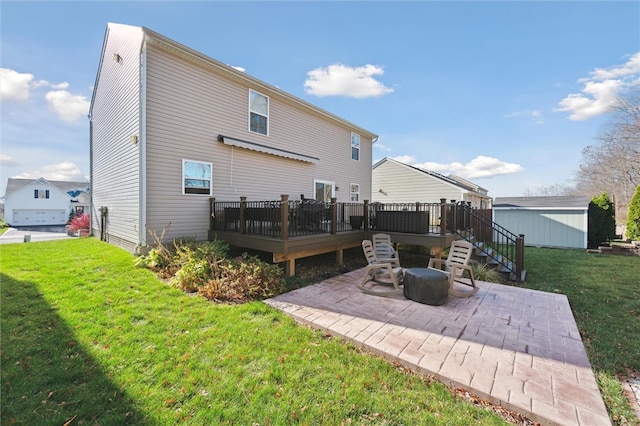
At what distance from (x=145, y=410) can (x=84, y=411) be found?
0.51 metres

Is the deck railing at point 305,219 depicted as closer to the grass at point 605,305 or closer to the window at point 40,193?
the grass at point 605,305

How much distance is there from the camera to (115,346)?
3.24 meters

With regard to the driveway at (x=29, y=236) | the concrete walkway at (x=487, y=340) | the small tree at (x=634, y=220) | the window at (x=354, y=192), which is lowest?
the driveway at (x=29, y=236)

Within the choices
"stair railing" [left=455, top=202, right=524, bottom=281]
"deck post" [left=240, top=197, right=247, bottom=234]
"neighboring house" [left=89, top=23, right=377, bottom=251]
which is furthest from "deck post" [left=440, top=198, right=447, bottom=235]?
"neighboring house" [left=89, top=23, right=377, bottom=251]

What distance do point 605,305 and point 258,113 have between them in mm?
10876

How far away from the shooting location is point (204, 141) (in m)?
8.37

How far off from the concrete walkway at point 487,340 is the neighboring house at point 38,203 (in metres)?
34.6

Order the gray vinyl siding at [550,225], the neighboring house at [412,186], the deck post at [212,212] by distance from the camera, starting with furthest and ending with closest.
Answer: the neighboring house at [412,186] < the gray vinyl siding at [550,225] < the deck post at [212,212]

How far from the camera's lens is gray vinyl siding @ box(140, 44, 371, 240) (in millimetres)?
7379

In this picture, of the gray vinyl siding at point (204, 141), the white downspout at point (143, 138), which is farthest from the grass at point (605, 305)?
the white downspout at point (143, 138)

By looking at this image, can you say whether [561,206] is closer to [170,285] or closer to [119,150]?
[170,285]

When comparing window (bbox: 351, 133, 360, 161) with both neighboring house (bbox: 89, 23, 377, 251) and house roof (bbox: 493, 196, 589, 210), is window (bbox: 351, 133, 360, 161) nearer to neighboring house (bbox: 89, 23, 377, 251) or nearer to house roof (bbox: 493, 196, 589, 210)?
neighboring house (bbox: 89, 23, 377, 251)

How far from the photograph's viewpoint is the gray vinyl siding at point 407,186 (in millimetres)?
16938

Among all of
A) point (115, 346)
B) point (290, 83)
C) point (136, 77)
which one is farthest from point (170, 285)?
point (290, 83)
